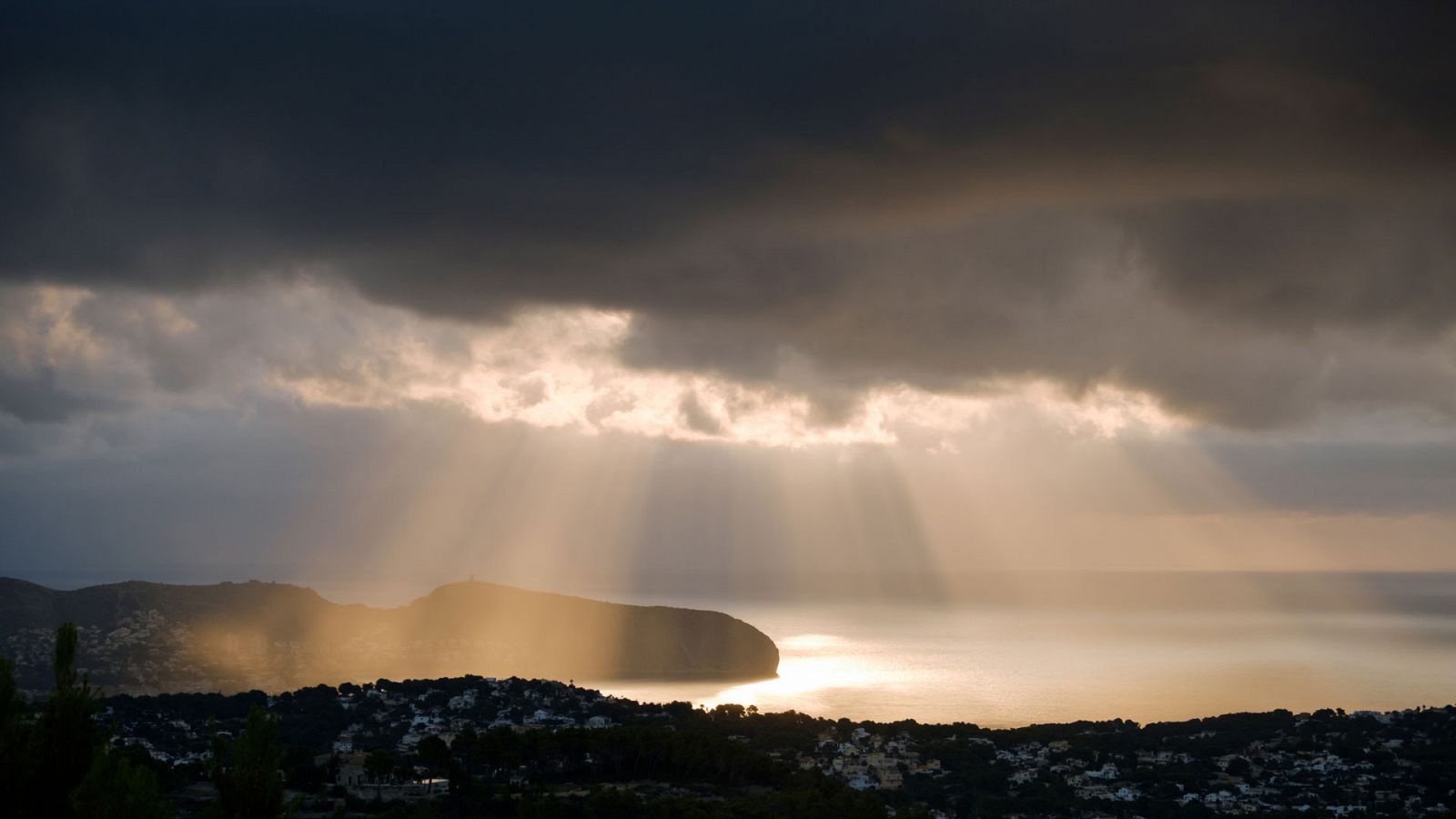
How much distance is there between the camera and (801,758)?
2953 inches

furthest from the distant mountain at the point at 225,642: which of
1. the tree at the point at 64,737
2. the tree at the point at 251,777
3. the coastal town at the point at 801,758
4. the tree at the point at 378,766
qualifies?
the tree at the point at 251,777

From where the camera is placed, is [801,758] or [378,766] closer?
[378,766]

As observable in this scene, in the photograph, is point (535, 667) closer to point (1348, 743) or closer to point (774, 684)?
point (774, 684)

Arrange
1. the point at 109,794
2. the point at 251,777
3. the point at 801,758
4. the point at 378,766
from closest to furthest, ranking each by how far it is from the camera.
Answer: the point at 109,794, the point at 251,777, the point at 378,766, the point at 801,758

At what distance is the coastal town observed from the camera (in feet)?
201

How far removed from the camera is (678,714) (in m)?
90.9

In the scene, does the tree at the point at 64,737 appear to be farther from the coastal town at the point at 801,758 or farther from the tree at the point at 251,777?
the coastal town at the point at 801,758

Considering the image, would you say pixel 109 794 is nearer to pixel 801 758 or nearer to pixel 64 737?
pixel 64 737

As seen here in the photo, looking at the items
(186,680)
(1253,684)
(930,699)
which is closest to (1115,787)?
(930,699)

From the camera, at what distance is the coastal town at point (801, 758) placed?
6141 centimetres

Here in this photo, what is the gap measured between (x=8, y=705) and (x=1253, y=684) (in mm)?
197803

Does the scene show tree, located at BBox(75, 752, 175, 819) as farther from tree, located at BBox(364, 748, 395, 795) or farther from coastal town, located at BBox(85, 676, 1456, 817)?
tree, located at BBox(364, 748, 395, 795)

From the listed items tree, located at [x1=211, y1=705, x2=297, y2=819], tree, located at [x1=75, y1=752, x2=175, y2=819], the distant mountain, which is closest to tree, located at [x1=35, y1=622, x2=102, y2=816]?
tree, located at [x1=75, y1=752, x2=175, y2=819]

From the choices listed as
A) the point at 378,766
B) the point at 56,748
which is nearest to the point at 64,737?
the point at 56,748
